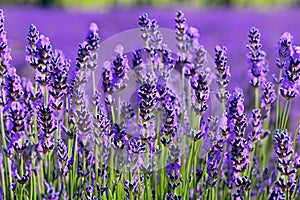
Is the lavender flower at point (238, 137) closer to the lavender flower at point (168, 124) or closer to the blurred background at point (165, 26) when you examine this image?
the lavender flower at point (168, 124)

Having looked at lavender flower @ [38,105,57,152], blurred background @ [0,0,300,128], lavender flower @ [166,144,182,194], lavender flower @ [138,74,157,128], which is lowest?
lavender flower @ [166,144,182,194]

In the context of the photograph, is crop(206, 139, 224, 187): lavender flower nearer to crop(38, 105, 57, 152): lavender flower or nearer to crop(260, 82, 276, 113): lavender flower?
crop(260, 82, 276, 113): lavender flower

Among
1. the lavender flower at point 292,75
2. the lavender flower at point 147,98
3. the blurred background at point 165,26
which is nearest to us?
the lavender flower at point 147,98

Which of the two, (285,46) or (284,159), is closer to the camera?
(284,159)

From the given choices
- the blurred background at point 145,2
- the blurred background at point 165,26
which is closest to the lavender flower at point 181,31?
the blurred background at point 165,26

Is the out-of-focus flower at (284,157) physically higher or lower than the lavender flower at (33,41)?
lower

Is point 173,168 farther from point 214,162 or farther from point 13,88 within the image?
point 13,88

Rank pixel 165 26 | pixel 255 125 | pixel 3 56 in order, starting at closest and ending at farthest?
pixel 3 56, pixel 255 125, pixel 165 26

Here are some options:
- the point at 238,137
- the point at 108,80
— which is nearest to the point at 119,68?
the point at 108,80

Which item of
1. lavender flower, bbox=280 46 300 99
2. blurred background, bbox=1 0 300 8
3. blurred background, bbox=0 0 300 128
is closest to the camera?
lavender flower, bbox=280 46 300 99

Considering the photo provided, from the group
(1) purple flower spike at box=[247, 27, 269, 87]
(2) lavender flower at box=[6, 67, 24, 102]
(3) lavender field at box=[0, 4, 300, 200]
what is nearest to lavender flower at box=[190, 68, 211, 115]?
(3) lavender field at box=[0, 4, 300, 200]

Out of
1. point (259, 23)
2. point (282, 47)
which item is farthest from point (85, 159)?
point (259, 23)

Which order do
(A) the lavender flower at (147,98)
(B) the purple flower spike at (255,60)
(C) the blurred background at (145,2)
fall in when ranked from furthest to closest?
1. (C) the blurred background at (145,2)
2. (B) the purple flower spike at (255,60)
3. (A) the lavender flower at (147,98)

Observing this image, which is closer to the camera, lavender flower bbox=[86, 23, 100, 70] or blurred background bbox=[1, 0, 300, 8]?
lavender flower bbox=[86, 23, 100, 70]
